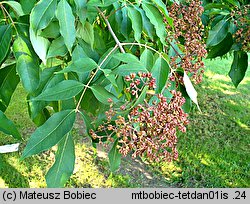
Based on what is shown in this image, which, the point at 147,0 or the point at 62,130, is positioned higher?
the point at 147,0

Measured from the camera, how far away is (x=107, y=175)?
3.16 m

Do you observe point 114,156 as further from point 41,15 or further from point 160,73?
point 41,15

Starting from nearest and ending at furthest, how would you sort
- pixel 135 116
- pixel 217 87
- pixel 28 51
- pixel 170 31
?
pixel 135 116 < pixel 28 51 < pixel 170 31 < pixel 217 87

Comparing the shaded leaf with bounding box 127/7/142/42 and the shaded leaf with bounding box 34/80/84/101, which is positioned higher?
the shaded leaf with bounding box 127/7/142/42

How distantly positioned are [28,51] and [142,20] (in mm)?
300

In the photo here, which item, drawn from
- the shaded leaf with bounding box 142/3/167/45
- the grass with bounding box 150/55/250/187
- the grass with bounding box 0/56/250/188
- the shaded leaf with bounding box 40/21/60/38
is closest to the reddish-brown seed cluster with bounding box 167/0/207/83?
the shaded leaf with bounding box 142/3/167/45

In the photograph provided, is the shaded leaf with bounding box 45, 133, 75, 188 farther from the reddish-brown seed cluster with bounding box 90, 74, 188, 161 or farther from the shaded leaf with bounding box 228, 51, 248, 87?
the shaded leaf with bounding box 228, 51, 248, 87

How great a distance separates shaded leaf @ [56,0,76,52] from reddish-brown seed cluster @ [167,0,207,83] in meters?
0.28

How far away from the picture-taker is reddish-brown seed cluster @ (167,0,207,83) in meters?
1.02

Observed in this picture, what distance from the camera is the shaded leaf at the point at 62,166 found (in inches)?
32.1

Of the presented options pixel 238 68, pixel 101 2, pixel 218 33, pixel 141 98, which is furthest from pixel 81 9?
pixel 238 68

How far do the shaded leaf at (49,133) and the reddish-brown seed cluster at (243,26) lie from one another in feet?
2.90
